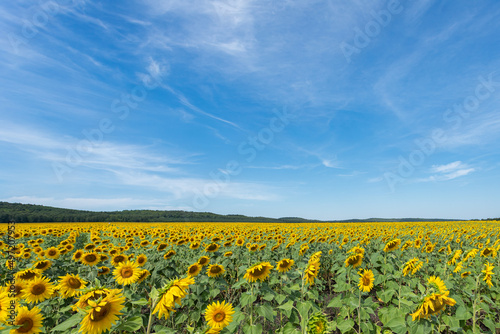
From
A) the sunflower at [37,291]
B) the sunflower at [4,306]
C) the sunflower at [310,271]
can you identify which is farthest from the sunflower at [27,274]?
the sunflower at [310,271]

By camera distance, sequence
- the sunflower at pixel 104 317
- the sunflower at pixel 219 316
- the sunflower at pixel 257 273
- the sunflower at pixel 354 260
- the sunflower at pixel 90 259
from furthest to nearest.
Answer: the sunflower at pixel 90 259 < the sunflower at pixel 354 260 < the sunflower at pixel 257 273 < the sunflower at pixel 219 316 < the sunflower at pixel 104 317

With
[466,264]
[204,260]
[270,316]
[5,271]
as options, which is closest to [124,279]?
[204,260]

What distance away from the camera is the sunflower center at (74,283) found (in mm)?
4305

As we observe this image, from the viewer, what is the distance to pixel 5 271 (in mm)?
7078

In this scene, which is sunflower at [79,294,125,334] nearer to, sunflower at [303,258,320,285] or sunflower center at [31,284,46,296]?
sunflower center at [31,284,46,296]

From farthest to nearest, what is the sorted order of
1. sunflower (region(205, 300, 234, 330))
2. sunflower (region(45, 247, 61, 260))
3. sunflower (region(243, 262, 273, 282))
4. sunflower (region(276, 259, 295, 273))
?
1. sunflower (region(45, 247, 61, 260))
2. sunflower (region(276, 259, 295, 273))
3. sunflower (region(243, 262, 273, 282))
4. sunflower (region(205, 300, 234, 330))

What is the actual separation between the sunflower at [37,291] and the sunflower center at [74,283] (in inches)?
16.1

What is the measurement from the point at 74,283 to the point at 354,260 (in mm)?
5093

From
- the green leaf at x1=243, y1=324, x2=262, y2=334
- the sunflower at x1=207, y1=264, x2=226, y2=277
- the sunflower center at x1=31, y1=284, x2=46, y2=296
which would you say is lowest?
the green leaf at x1=243, y1=324, x2=262, y2=334

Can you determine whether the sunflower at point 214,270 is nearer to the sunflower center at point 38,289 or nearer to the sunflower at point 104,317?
the sunflower center at point 38,289

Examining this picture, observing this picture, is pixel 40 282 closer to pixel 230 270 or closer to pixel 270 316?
pixel 270 316

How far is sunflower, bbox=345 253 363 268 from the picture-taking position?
517 centimetres

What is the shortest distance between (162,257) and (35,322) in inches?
168

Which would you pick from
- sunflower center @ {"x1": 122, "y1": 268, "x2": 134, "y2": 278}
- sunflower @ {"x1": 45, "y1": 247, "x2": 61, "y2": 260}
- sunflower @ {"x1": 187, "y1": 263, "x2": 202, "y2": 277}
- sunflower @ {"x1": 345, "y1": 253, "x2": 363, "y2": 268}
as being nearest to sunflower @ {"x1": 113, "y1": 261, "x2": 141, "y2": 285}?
sunflower center @ {"x1": 122, "y1": 268, "x2": 134, "y2": 278}
